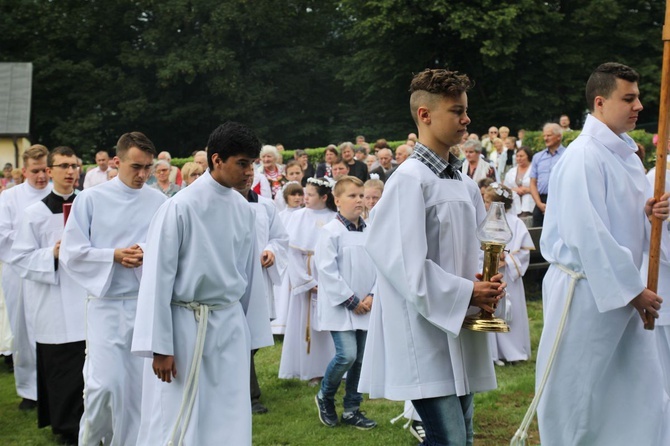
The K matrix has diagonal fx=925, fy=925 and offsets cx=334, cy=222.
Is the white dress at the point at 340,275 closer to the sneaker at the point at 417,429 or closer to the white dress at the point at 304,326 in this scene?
Answer: the sneaker at the point at 417,429

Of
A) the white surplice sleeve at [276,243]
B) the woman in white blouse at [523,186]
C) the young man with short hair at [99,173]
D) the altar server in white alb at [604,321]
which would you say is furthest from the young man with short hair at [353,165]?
the altar server in white alb at [604,321]

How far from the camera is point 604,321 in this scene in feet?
17.6

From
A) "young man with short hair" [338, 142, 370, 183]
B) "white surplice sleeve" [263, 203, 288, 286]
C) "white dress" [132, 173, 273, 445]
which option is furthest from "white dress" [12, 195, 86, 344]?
"young man with short hair" [338, 142, 370, 183]

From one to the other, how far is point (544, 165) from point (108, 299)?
8205mm

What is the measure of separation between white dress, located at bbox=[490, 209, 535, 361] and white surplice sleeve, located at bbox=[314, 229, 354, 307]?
2896 millimetres

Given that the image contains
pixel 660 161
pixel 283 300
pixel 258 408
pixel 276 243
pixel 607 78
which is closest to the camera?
pixel 660 161

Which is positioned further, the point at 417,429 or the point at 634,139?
the point at 634,139

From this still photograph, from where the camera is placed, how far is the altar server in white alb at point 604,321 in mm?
5348

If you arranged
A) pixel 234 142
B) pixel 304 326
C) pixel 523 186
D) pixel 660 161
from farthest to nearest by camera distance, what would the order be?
pixel 523 186
pixel 304 326
pixel 234 142
pixel 660 161

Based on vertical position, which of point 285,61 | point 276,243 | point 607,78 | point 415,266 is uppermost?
point 285,61

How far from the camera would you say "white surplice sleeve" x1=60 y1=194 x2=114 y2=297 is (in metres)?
6.67

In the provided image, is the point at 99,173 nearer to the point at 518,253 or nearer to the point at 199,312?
the point at 518,253

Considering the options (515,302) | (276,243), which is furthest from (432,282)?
(515,302)

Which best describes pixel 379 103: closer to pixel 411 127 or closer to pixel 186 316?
pixel 411 127
